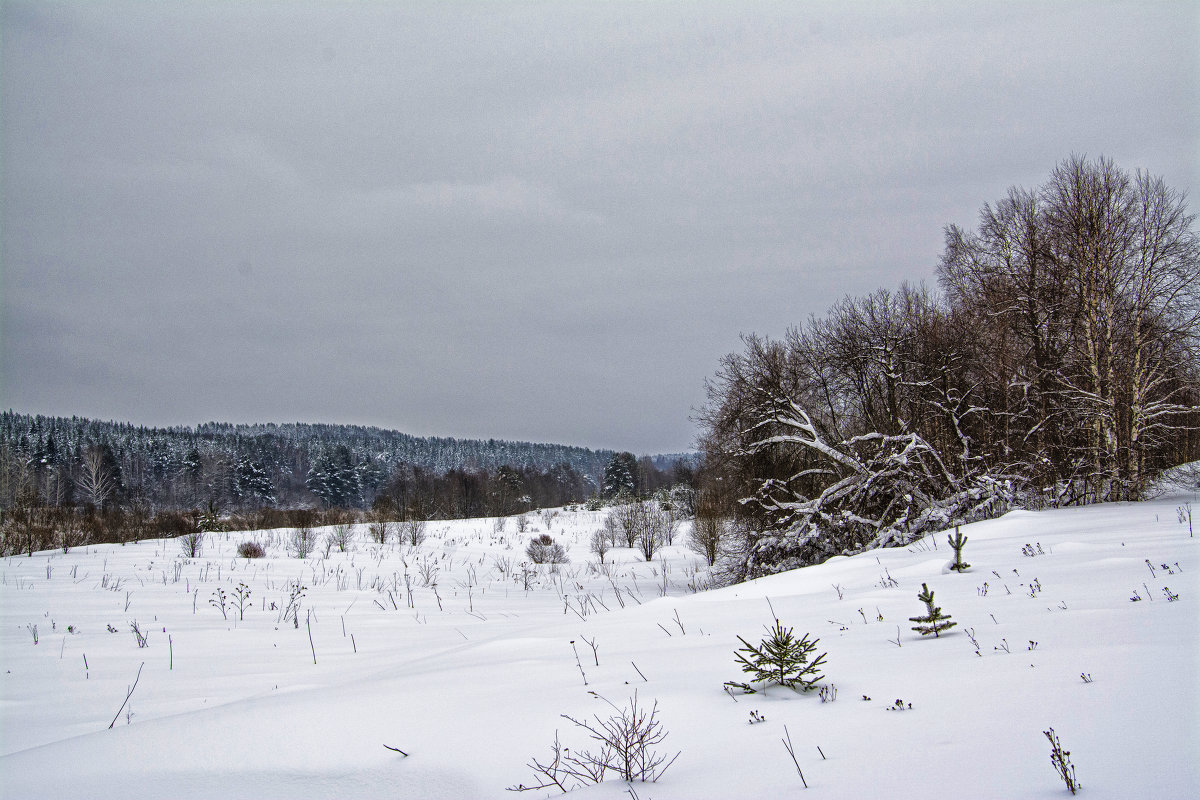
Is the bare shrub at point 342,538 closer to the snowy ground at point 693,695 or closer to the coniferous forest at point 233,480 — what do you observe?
the coniferous forest at point 233,480

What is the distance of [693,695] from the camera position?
2.91m

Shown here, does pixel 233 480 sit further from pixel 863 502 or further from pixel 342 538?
pixel 863 502

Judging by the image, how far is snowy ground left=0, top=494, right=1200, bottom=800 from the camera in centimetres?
196

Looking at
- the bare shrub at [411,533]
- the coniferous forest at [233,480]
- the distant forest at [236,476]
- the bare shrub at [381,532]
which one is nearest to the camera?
the bare shrub at [411,533]

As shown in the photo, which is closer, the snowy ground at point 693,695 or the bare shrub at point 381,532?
the snowy ground at point 693,695

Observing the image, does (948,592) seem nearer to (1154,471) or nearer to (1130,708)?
(1130,708)

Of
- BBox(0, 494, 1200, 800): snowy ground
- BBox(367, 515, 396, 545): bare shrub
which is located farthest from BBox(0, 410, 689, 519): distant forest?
BBox(0, 494, 1200, 800): snowy ground

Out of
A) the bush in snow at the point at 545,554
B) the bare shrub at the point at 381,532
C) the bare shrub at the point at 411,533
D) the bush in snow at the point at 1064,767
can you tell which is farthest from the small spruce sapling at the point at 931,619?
the bare shrub at the point at 381,532

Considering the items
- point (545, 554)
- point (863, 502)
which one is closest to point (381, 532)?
point (545, 554)

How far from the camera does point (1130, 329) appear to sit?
54.3 ft

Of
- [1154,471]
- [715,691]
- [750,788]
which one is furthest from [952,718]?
[1154,471]

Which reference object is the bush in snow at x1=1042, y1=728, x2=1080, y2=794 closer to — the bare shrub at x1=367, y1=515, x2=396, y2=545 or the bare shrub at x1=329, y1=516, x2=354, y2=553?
the bare shrub at x1=329, y1=516, x2=354, y2=553

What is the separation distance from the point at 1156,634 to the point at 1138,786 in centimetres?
164

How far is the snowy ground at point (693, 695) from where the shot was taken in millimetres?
1957
